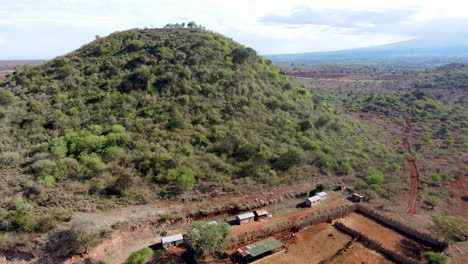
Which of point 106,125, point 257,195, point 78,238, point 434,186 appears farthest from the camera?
point 106,125

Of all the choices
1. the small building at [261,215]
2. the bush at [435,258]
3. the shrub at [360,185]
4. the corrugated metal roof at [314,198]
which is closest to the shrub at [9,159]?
the small building at [261,215]

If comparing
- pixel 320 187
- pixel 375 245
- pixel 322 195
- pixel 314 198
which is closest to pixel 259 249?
pixel 314 198

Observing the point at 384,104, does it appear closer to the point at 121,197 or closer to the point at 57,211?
the point at 121,197

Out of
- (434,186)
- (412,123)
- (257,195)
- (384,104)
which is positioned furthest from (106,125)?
(384,104)

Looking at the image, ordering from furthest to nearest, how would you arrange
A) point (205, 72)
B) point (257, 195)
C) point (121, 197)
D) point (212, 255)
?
point (205, 72), point (257, 195), point (121, 197), point (212, 255)

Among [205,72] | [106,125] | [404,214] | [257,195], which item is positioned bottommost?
[404,214]

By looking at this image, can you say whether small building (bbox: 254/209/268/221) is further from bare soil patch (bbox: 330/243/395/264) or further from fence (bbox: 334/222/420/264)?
fence (bbox: 334/222/420/264)

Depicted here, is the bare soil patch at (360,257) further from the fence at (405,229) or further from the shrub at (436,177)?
the shrub at (436,177)

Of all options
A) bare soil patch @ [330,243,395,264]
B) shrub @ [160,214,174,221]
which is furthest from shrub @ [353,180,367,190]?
shrub @ [160,214,174,221]
